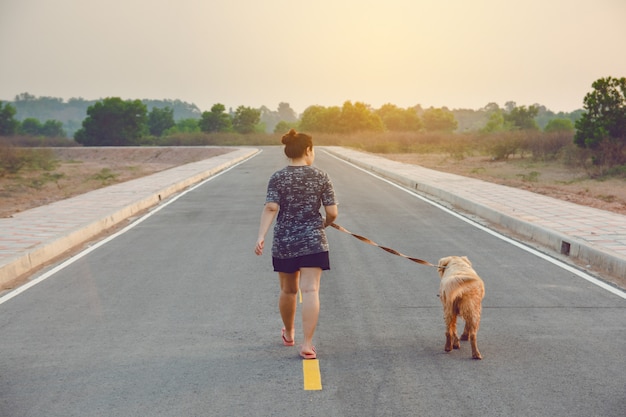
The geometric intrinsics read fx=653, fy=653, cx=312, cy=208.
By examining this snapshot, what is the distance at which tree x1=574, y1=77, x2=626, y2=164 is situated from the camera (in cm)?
2680

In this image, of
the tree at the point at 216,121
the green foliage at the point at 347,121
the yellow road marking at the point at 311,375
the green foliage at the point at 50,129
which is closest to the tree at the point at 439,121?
the green foliage at the point at 347,121

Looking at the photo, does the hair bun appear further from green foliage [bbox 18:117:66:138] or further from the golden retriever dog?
green foliage [bbox 18:117:66:138]

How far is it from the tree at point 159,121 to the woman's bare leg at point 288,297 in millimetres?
116034

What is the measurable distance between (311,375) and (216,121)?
96.8 meters

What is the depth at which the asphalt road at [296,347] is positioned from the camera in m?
4.29

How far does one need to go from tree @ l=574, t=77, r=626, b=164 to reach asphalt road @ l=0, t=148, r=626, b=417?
63.5ft

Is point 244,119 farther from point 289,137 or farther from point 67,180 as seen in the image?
point 289,137

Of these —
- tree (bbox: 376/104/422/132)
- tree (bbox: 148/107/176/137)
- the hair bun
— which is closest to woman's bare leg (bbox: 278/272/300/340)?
the hair bun

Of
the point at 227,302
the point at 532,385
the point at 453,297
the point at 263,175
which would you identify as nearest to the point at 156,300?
the point at 227,302

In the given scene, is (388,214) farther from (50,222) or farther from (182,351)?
(182,351)

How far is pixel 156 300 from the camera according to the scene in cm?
699

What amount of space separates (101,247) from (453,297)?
22.5 feet

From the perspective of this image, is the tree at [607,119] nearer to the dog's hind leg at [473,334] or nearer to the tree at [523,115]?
the dog's hind leg at [473,334]

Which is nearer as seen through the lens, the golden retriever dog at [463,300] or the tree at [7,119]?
the golden retriever dog at [463,300]
